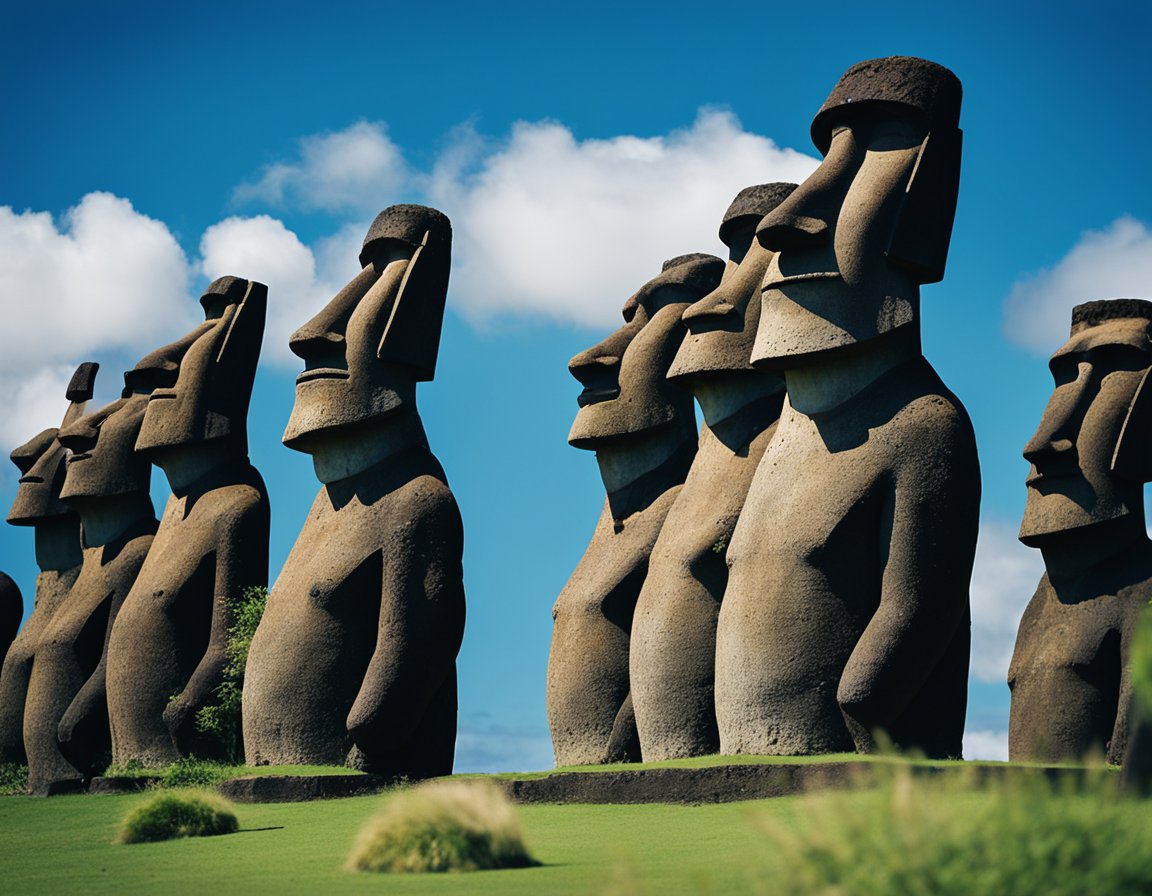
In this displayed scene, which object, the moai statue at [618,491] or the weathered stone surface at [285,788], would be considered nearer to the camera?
the weathered stone surface at [285,788]

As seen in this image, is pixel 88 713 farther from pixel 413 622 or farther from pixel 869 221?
pixel 869 221

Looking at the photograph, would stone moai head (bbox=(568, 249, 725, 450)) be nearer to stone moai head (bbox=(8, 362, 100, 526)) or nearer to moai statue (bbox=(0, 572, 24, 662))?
stone moai head (bbox=(8, 362, 100, 526))

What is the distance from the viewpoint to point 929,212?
490 inches

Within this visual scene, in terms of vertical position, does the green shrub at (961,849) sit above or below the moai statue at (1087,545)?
below

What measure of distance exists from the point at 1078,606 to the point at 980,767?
17.8 ft

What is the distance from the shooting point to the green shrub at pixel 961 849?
4.98 m

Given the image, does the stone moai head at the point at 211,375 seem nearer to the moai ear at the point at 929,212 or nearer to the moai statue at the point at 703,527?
the moai statue at the point at 703,527

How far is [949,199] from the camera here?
1275 cm

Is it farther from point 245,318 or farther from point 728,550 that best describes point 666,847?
point 245,318

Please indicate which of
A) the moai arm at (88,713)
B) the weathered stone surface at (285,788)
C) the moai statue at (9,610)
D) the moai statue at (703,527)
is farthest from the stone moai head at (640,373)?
the moai statue at (9,610)

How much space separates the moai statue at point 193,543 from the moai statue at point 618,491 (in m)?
3.31

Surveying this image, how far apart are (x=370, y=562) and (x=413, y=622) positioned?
2.32 feet

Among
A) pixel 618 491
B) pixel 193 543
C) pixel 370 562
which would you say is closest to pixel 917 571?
pixel 618 491

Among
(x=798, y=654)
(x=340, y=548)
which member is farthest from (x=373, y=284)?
(x=798, y=654)
